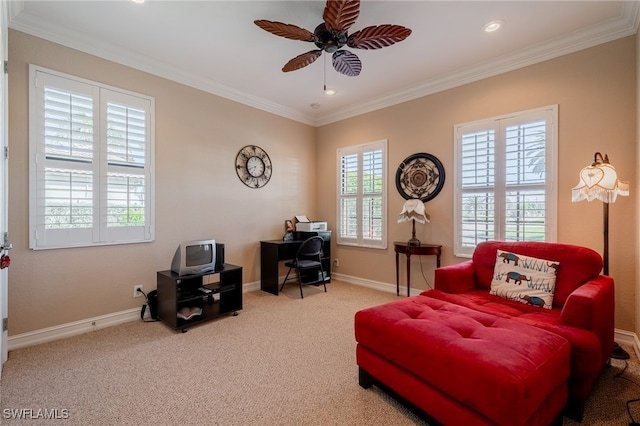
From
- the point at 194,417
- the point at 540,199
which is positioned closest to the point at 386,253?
the point at 540,199

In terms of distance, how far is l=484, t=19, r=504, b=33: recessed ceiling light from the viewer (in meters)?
2.58

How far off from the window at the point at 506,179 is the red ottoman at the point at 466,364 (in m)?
1.68

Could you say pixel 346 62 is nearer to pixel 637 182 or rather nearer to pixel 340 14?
pixel 340 14

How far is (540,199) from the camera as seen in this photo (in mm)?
2996

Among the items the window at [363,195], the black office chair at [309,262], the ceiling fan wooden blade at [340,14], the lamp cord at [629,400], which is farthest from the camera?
the window at [363,195]

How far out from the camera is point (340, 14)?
201 cm

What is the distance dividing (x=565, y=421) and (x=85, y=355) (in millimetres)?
3426

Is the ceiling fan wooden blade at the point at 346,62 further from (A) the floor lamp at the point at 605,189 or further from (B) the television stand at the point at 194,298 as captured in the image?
(B) the television stand at the point at 194,298

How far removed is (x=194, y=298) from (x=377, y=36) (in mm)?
2947

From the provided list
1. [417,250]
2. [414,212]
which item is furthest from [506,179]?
[417,250]

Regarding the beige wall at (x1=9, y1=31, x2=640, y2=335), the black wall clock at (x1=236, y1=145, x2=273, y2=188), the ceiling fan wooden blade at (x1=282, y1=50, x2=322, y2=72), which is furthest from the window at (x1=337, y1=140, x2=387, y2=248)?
the ceiling fan wooden blade at (x1=282, y1=50, x2=322, y2=72)

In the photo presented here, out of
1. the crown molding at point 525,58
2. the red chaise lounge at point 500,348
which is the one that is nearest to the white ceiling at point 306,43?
the crown molding at point 525,58

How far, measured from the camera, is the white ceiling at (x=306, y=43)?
2.40 m

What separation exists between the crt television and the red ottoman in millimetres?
1924
